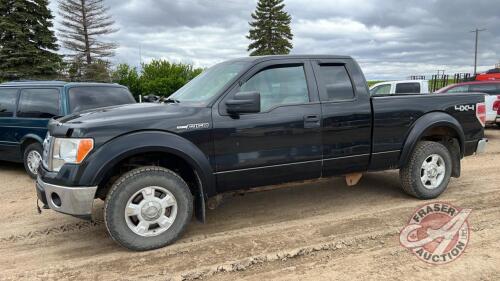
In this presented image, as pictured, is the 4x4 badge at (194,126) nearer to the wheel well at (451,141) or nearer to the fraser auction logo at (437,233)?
the fraser auction logo at (437,233)

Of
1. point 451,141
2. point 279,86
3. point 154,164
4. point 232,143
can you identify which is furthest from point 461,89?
point 154,164

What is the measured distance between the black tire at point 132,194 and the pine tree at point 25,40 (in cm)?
3015

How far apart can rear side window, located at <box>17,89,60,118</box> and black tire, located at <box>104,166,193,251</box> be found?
153 inches

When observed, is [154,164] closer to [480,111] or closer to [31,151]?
[31,151]

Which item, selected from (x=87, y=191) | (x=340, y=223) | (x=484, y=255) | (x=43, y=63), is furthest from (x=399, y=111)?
(x=43, y=63)

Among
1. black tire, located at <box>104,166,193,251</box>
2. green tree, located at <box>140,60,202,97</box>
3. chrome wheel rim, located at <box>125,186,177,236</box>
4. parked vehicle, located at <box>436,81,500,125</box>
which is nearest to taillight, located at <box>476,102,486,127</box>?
black tire, located at <box>104,166,193,251</box>

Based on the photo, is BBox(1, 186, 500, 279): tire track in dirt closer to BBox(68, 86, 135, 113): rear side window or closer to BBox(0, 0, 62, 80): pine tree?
BBox(68, 86, 135, 113): rear side window

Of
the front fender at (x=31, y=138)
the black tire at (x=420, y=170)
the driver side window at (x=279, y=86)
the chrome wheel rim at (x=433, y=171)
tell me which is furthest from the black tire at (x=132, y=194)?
the front fender at (x=31, y=138)

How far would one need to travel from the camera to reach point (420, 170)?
5223 mm

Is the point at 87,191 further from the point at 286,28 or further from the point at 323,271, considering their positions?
the point at 286,28

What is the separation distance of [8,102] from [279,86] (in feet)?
19.1

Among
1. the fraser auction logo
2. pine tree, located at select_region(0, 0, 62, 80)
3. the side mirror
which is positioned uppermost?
pine tree, located at select_region(0, 0, 62, 80)

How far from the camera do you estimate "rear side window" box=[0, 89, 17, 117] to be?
745 centimetres

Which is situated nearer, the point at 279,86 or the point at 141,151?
the point at 141,151
